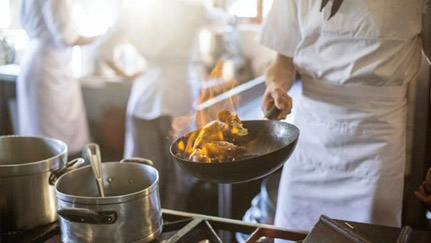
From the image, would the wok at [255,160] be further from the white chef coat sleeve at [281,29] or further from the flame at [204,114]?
the white chef coat sleeve at [281,29]

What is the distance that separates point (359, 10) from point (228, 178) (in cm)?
69

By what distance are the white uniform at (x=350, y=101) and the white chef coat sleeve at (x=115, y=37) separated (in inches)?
62.3

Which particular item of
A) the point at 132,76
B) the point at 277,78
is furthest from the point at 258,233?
the point at 132,76

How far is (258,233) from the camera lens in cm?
118

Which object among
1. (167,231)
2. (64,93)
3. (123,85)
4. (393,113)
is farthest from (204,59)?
(167,231)

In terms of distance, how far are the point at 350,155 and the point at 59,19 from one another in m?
2.23

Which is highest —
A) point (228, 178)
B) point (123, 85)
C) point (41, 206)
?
point (228, 178)

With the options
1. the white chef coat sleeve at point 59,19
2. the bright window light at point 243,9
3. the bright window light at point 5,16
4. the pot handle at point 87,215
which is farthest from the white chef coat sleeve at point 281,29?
the bright window light at point 5,16

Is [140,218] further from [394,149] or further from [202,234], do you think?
[394,149]

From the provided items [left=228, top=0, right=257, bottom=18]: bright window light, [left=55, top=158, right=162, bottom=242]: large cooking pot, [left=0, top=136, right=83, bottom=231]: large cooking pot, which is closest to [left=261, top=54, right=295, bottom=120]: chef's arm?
[left=55, top=158, right=162, bottom=242]: large cooking pot

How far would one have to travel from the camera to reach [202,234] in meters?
1.20

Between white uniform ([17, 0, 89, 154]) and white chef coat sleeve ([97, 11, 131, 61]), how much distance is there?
7.3 inches

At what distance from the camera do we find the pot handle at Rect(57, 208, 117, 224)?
1.00 m

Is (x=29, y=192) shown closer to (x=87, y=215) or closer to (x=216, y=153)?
(x=87, y=215)
